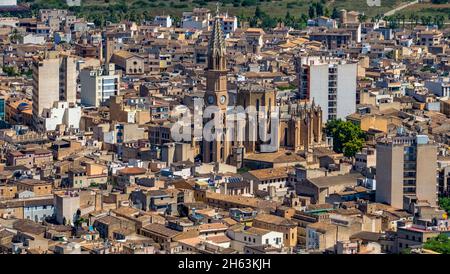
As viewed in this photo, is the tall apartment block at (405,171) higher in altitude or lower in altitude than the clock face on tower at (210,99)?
lower

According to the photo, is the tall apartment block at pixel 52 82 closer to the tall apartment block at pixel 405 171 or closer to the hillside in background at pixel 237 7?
the tall apartment block at pixel 405 171

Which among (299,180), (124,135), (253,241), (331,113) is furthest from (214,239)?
(331,113)

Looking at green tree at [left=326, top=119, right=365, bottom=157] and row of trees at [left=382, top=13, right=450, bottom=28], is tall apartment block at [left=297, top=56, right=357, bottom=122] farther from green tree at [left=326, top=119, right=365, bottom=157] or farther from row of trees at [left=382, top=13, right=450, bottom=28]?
row of trees at [left=382, top=13, right=450, bottom=28]

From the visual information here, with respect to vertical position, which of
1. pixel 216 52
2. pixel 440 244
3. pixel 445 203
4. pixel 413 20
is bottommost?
pixel 445 203

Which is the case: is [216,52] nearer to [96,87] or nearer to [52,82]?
[52,82]

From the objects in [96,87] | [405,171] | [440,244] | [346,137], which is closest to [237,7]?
[96,87]

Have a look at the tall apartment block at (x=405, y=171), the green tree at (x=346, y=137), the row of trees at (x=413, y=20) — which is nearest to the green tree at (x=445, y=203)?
the tall apartment block at (x=405, y=171)
